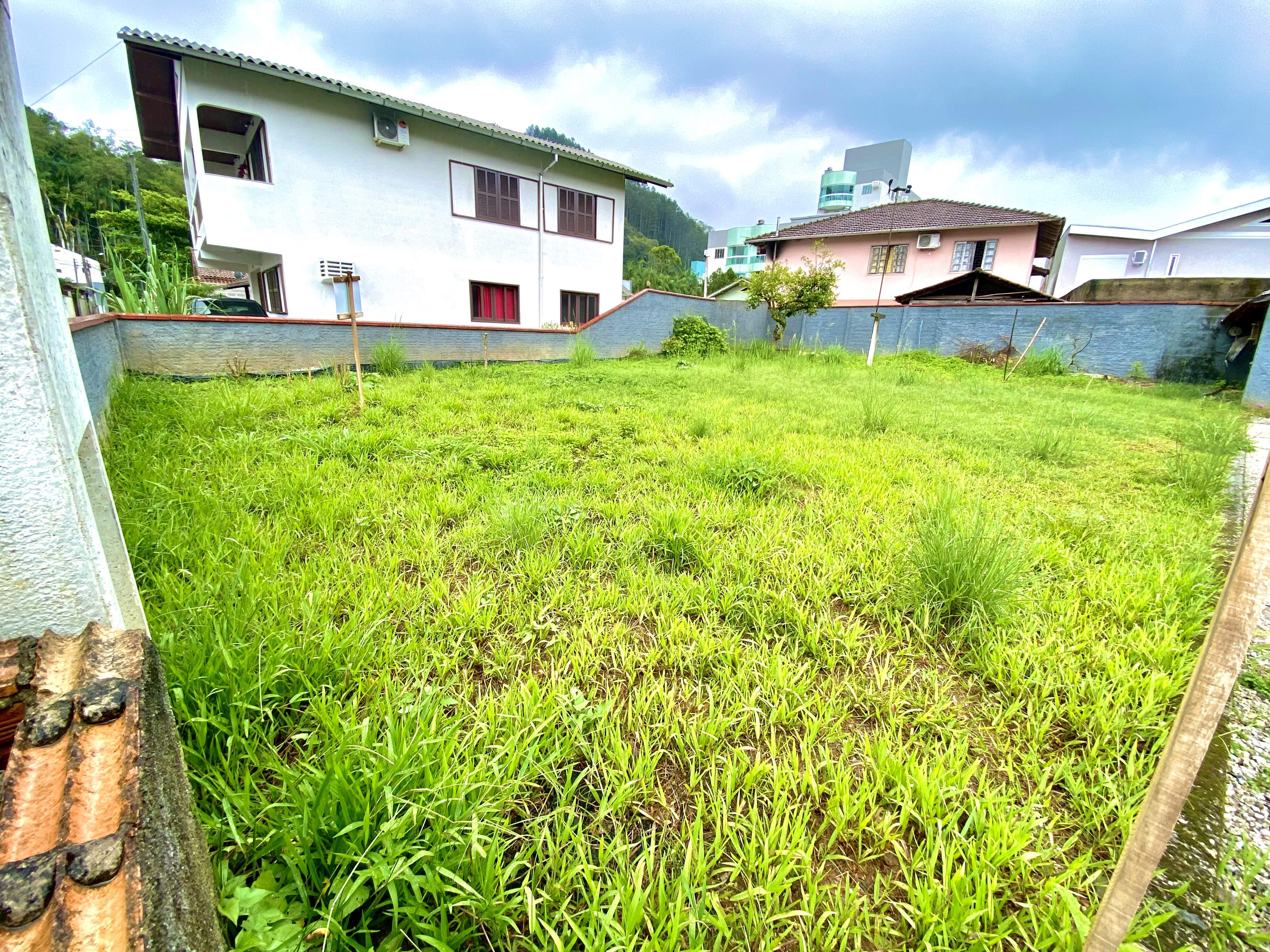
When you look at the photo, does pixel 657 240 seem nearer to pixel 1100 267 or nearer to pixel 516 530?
pixel 1100 267

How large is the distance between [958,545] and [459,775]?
181cm

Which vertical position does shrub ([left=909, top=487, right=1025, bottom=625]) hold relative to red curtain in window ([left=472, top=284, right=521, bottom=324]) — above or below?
below

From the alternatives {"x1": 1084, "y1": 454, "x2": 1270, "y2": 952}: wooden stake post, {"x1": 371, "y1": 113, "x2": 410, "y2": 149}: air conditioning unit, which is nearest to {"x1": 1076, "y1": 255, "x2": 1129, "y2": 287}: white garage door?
{"x1": 371, "y1": 113, "x2": 410, "y2": 149}: air conditioning unit

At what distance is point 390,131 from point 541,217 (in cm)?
375

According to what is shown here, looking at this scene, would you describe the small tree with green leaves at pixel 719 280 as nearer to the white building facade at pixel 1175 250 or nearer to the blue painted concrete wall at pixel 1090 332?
the white building facade at pixel 1175 250

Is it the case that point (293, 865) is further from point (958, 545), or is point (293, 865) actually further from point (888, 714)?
point (958, 545)

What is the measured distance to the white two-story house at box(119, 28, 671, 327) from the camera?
9.28m

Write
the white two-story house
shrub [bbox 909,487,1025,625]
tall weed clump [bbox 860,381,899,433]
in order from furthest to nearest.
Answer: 1. the white two-story house
2. tall weed clump [bbox 860,381,899,433]
3. shrub [bbox 909,487,1025,625]

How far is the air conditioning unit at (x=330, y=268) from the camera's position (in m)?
10.3

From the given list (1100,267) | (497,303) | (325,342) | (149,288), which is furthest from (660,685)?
(1100,267)

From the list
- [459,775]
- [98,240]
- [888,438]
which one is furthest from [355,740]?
[98,240]

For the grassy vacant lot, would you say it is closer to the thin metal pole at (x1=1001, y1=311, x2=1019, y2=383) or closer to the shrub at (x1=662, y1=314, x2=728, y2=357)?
the shrub at (x1=662, y1=314, x2=728, y2=357)

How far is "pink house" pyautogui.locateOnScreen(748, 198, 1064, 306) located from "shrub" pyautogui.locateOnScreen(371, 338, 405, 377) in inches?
547

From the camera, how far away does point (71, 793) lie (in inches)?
21.8
